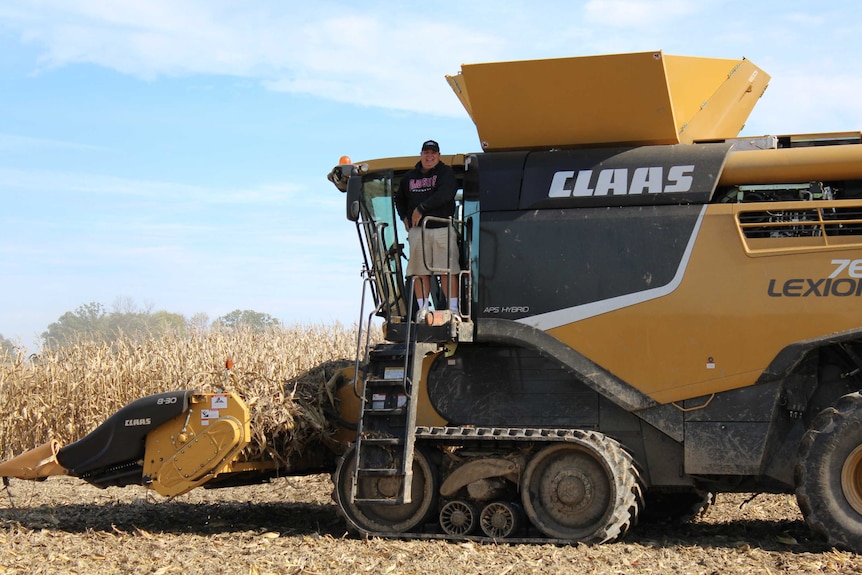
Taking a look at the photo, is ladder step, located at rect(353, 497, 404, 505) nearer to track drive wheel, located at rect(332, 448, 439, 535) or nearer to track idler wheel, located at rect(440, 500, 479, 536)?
track drive wheel, located at rect(332, 448, 439, 535)

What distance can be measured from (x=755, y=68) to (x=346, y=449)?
532cm

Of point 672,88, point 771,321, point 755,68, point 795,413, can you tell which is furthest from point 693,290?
point 755,68

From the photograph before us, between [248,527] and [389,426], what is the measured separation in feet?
6.34

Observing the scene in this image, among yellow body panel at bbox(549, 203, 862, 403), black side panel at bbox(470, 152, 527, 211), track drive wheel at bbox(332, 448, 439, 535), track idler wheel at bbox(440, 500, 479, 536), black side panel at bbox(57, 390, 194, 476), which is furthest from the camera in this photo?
black side panel at bbox(57, 390, 194, 476)

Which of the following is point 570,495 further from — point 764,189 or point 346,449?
point 764,189

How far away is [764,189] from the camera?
25.4 feet

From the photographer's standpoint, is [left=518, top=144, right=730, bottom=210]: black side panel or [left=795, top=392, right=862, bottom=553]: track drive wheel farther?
[left=518, top=144, right=730, bottom=210]: black side panel

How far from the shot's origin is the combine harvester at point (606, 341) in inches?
292

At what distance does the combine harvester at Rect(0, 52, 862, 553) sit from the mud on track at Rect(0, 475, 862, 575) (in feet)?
1.38

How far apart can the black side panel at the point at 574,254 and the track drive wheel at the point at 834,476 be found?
1702 millimetres

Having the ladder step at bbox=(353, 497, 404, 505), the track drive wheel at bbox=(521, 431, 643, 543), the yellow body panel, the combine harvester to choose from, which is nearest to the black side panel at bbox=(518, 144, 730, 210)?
the combine harvester

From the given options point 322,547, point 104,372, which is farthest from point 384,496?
point 104,372

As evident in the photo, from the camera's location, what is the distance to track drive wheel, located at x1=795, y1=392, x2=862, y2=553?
23.2ft

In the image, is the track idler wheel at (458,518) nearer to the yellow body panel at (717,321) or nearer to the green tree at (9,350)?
the yellow body panel at (717,321)
